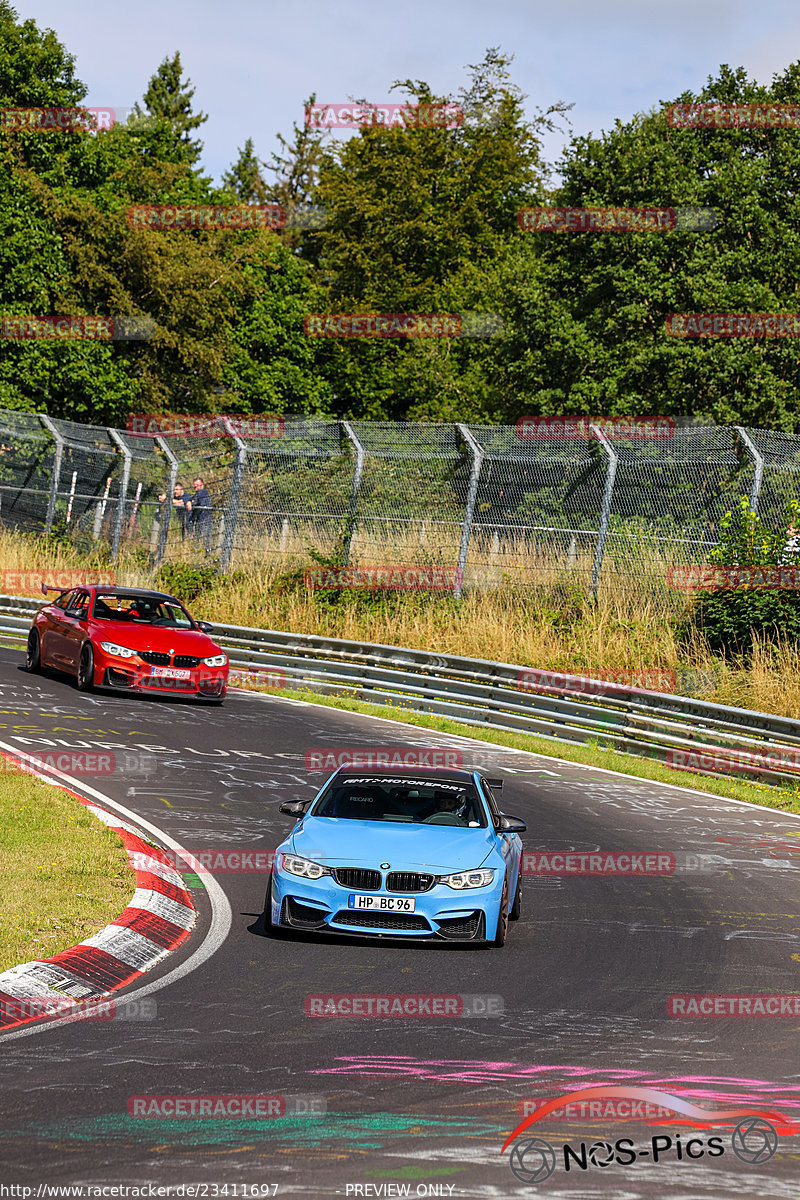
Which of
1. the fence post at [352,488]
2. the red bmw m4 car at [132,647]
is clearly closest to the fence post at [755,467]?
the fence post at [352,488]

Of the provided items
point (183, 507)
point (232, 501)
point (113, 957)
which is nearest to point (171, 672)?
point (232, 501)

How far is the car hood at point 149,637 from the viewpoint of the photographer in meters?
19.9

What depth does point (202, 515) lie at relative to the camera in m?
29.4

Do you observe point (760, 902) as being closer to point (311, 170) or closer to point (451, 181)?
point (451, 181)

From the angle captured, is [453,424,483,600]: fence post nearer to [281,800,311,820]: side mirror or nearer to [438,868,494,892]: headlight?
[281,800,311,820]: side mirror

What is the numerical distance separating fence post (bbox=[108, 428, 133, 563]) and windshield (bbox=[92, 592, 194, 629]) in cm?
922

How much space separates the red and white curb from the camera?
7.21 m

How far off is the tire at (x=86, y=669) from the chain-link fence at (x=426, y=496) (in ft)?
22.3

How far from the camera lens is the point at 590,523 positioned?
24.1m

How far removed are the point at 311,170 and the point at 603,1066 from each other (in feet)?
285

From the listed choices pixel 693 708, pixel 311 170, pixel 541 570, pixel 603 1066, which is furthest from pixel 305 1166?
pixel 311 170

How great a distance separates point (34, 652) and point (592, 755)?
843 cm

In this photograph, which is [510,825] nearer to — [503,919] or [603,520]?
[503,919]

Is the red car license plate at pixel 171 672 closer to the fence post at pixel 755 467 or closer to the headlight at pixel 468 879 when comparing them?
the fence post at pixel 755 467
